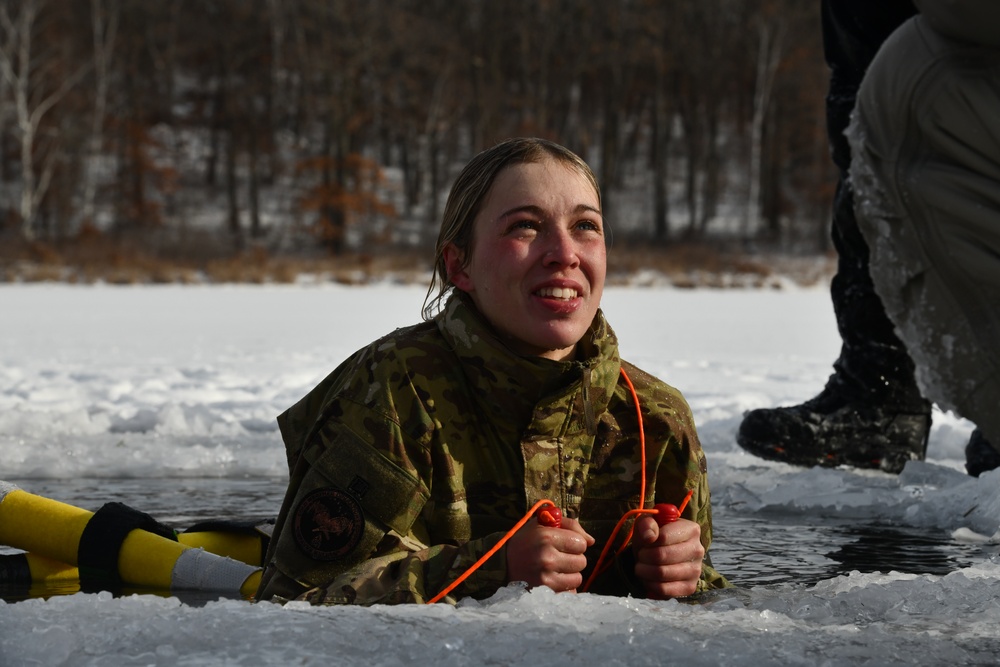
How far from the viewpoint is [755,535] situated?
3.51 metres

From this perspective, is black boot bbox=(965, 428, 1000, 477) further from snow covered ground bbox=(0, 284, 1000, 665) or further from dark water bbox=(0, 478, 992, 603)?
dark water bbox=(0, 478, 992, 603)

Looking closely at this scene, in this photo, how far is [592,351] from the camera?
7.73 ft

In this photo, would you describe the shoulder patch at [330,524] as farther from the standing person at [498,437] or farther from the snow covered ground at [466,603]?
the snow covered ground at [466,603]

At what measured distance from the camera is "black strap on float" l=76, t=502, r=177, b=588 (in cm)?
282

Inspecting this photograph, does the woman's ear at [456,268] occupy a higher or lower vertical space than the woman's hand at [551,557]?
higher

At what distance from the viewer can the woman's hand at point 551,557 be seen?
2.11 m

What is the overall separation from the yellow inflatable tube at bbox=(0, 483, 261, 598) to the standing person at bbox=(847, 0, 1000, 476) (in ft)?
6.06

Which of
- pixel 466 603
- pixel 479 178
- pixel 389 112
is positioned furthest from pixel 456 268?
pixel 389 112

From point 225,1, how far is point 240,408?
35.4 metres

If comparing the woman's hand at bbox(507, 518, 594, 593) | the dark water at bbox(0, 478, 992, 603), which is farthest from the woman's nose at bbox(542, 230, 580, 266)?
the dark water at bbox(0, 478, 992, 603)

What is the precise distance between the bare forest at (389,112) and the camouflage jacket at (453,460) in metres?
27.5

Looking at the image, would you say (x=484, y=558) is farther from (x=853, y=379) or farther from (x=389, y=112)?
(x=389, y=112)

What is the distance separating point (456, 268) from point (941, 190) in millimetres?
1349

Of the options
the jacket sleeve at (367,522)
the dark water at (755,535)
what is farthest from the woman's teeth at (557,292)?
the dark water at (755,535)
